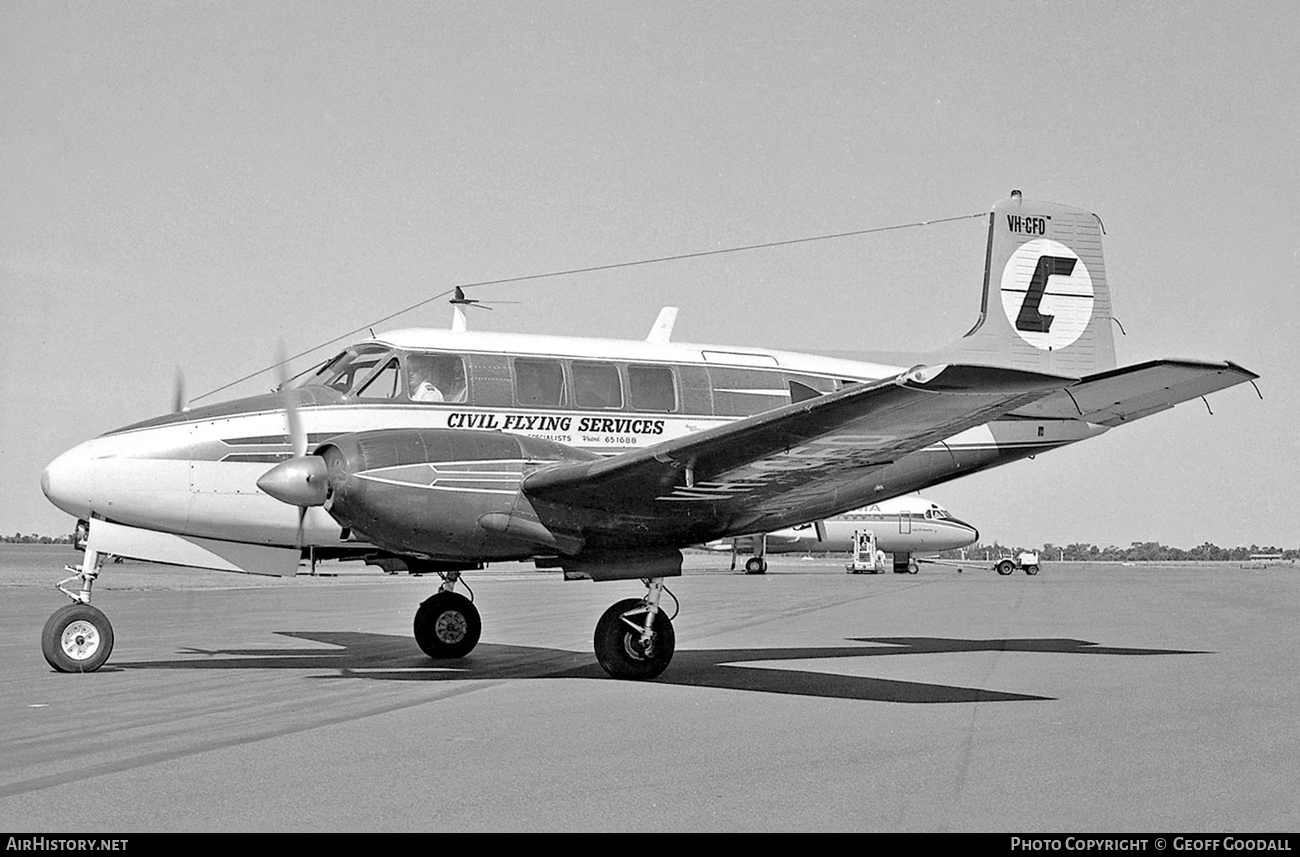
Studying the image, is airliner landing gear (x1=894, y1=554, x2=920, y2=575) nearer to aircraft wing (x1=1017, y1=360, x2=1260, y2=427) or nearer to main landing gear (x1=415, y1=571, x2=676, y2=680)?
aircraft wing (x1=1017, y1=360, x2=1260, y2=427)

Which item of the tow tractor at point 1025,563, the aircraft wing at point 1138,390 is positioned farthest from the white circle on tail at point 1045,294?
the tow tractor at point 1025,563

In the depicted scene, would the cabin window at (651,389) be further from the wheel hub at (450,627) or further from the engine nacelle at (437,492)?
the wheel hub at (450,627)

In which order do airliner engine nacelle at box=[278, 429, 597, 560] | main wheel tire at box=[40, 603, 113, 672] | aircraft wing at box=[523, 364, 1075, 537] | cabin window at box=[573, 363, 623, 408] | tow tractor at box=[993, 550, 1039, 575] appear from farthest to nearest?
tow tractor at box=[993, 550, 1039, 575] → cabin window at box=[573, 363, 623, 408] → main wheel tire at box=[40, 603, 113, 672] → airliner engine nacelle at box=[278, 429, 597, 560] → aircraft wing at box=[523, 364, 1075, 537]

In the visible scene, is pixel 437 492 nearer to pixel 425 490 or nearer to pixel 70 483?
pixel 425 490

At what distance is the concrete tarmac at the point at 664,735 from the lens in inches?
229

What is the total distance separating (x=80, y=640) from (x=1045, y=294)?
35.3 feet

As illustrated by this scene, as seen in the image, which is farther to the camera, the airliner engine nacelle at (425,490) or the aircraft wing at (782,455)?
the airliner engine nacelle at (425,490)

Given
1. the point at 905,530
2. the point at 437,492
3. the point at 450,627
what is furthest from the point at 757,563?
the point at 437,492

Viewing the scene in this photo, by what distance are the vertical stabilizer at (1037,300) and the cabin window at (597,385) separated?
3.77 metres

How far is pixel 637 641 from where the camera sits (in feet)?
38.6

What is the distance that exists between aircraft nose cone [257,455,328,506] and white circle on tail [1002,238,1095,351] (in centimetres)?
775

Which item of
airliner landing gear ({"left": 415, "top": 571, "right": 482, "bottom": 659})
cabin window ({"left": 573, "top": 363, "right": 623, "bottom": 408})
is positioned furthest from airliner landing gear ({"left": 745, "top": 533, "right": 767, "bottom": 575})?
cabin window ({"left": 573, "top": 363, "right": 623, "bottom": 408})

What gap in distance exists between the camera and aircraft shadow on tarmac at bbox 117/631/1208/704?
11125mm

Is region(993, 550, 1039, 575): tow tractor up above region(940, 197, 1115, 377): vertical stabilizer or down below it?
below
